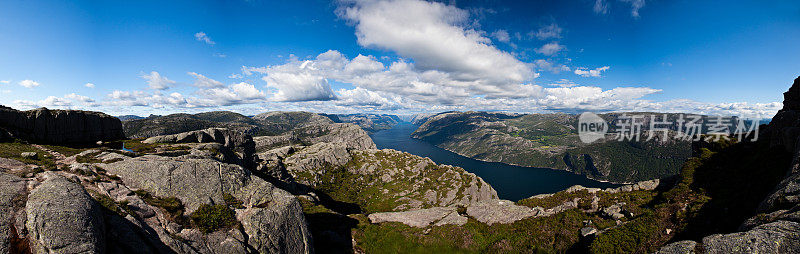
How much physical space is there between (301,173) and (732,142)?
495 ft

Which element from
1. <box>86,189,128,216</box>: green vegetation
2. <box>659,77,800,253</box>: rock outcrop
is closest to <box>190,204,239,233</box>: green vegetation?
<box>86,189,128,216</box>: green vegetation

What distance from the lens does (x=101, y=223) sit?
45.6ft

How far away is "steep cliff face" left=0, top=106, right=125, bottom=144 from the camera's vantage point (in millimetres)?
32406

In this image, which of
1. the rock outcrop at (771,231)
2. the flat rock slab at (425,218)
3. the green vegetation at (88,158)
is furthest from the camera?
the flat rock slab at (425,218)

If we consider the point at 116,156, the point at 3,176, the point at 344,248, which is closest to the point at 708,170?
the point at 344,248

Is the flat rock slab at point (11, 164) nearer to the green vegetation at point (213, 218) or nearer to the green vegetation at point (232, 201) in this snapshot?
the green vegetation at point (213, 218)

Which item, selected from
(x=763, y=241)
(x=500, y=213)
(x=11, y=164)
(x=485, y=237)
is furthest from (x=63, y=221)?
(x=500, y=213)

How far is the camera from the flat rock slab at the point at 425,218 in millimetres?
38000

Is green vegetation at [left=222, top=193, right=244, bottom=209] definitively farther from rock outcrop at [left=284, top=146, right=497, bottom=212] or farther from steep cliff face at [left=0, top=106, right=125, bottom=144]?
rock outcrop at [left=284, top=146, right=497, bottom=212]

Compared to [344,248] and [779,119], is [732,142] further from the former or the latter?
[344,248]

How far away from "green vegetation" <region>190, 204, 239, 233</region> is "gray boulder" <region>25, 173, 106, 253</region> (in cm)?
703

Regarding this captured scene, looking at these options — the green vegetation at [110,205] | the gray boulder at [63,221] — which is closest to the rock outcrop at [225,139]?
the green vegetation at [110,205]

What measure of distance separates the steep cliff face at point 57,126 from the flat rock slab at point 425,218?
4786cm

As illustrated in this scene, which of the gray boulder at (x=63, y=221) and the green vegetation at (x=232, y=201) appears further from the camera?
the green vegetation at (x=232, y=201)
